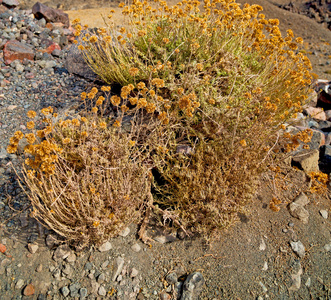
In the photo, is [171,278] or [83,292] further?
[171,278]

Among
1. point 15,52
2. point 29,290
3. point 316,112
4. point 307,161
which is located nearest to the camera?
Result: point 29,290

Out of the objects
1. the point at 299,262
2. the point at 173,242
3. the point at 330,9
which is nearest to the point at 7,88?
the point at 173,242

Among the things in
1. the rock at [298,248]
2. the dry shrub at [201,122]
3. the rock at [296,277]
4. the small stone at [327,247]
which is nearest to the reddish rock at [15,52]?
the dry shrub at [201,122]

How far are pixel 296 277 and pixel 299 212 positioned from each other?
724mm

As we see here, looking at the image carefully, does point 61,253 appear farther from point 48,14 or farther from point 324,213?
point 48,14

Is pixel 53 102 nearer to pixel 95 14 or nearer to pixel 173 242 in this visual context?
pixel 173 242

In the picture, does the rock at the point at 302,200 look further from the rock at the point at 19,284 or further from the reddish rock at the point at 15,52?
the reddish rock at the point at 15,52

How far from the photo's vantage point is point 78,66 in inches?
169

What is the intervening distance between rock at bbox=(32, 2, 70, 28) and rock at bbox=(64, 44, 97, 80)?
2345mm

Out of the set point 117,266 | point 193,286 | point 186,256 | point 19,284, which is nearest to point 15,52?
point 19,284

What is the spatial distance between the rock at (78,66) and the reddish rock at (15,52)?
0.78 meters

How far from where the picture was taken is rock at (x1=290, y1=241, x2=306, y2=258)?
2.83 meters

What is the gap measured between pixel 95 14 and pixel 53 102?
17.9 feet

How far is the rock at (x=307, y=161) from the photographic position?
350cm
